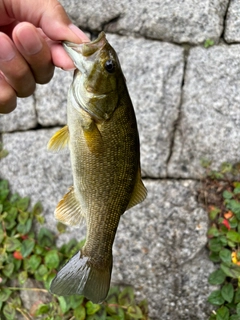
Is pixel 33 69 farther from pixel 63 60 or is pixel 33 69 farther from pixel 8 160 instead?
pixel 8 160

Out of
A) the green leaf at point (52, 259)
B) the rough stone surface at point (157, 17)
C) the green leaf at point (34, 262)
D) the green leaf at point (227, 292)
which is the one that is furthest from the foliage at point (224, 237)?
the green leaf at point (34, 262)

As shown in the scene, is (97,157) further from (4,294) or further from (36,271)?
(4,294)

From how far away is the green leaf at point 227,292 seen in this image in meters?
1.95

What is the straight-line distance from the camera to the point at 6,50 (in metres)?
1.23

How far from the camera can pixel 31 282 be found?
232 centimetres

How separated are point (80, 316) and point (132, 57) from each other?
1.41 meters

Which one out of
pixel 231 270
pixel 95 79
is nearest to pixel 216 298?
pixel 231 270

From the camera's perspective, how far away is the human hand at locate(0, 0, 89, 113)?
4.00 feet

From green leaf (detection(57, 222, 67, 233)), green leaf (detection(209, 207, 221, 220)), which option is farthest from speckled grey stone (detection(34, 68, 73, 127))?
green leaf (detection(209, 207, 221, 220))

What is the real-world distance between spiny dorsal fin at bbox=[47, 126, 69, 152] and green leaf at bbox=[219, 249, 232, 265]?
3.50ft

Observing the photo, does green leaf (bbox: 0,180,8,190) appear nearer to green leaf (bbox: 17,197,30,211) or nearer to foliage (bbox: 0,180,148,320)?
foliage (bbox: 0,180,148,320)

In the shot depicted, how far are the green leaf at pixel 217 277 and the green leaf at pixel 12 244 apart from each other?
107 cm

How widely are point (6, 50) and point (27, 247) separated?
1.35m

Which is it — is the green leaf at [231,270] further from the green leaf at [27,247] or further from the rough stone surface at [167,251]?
the green leaf at [27,247]
